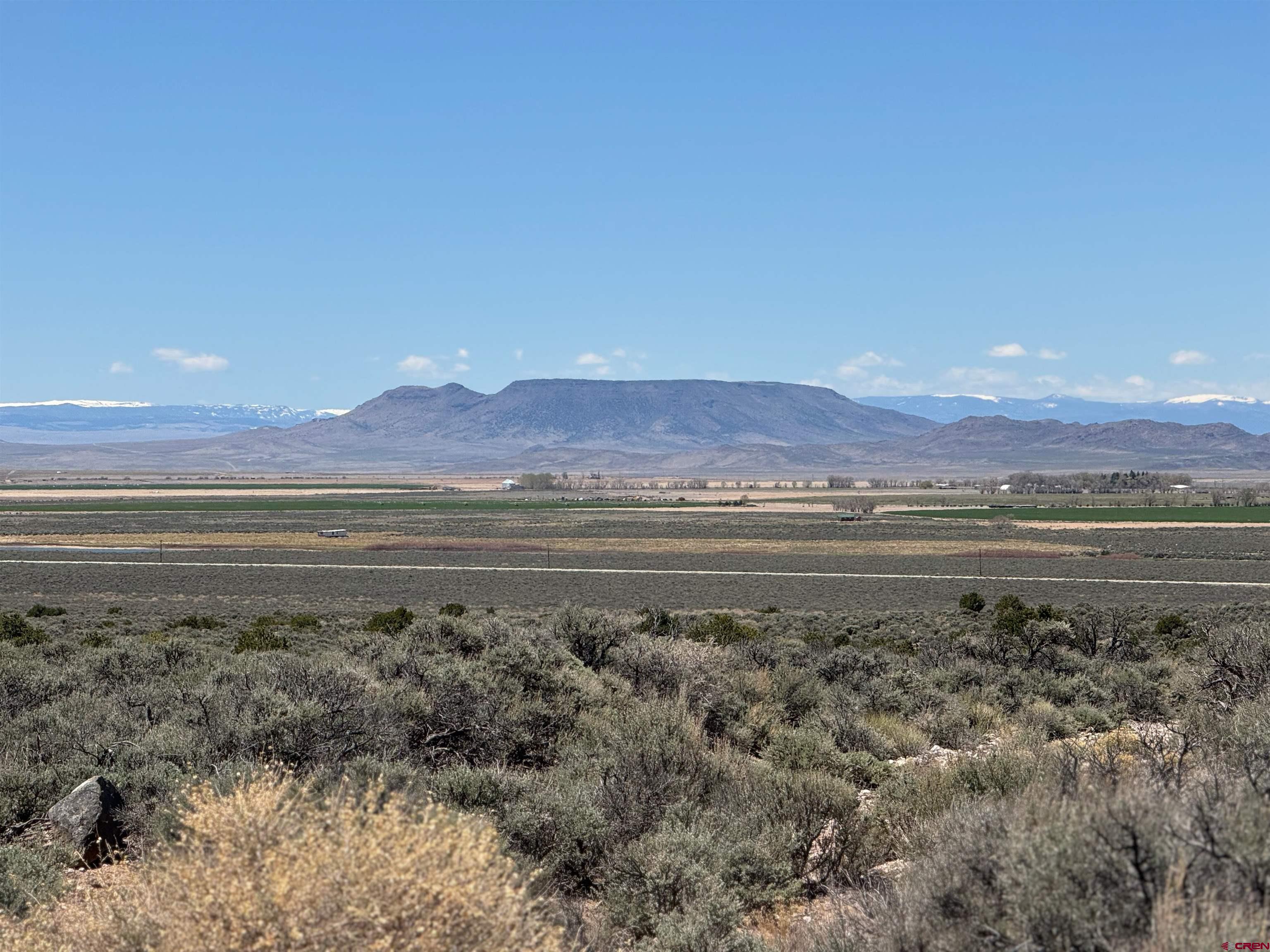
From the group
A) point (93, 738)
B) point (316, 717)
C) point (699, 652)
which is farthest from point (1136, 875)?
point (699, 652)

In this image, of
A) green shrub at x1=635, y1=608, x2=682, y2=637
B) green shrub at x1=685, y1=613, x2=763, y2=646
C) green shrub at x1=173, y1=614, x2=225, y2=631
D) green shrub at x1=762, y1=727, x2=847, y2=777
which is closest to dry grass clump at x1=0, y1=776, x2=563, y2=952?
green shrub at x1=762, y1=727, x2=847, y2=777

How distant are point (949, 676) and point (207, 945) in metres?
14.5

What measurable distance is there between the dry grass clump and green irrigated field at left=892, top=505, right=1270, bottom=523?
105814 millimetres

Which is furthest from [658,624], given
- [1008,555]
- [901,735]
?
[1008,555]

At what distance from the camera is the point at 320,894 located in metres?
4.58

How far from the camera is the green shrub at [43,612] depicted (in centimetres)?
3691

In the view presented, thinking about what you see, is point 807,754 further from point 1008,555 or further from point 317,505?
point 317,505

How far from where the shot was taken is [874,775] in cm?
1055

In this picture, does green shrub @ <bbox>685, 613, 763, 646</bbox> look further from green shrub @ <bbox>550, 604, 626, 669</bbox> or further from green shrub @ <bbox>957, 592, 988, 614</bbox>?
green shrub @ <bbox>957, 592, 988, 614</bbox>

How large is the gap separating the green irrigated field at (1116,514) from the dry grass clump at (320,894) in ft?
347

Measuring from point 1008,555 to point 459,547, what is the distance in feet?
125

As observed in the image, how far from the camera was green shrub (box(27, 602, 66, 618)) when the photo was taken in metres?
36.9

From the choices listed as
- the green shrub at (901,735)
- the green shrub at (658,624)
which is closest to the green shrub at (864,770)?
→ the green shrub at (901,735)

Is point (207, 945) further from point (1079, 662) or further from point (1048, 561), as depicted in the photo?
point (1048, 561)
